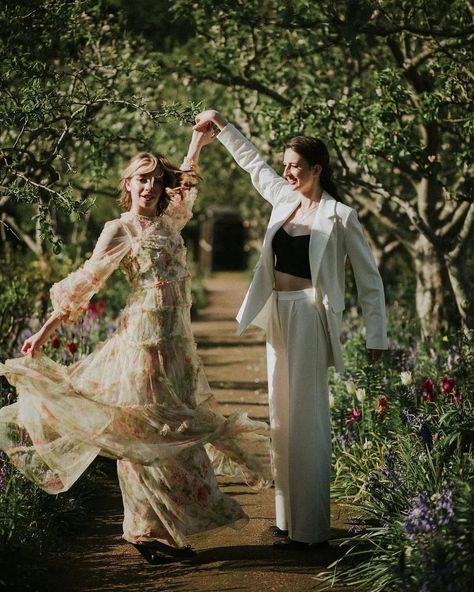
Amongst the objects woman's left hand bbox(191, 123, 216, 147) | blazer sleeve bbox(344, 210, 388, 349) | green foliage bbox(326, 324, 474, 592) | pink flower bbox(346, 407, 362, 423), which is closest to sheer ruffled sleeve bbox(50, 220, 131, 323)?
woman's left hand bbox(191, 123, 216, 147)

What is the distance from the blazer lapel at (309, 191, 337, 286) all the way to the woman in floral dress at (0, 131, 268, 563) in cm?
68

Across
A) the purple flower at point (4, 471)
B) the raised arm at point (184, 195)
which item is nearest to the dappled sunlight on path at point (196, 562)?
the purple flower at point (4, 471)

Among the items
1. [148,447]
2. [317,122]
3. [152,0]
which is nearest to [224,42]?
[152,0]

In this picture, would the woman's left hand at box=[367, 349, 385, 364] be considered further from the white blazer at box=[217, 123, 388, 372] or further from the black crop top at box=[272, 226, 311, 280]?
the black crop top at box=[272, 226, 311, 280]

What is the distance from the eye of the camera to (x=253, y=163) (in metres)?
5.44

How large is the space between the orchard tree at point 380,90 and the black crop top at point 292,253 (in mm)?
2082

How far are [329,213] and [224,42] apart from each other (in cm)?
527

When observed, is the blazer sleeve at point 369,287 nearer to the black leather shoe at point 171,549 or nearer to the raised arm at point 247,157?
the raised arm at point 247,157

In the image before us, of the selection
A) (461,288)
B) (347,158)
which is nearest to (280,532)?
(461,288)

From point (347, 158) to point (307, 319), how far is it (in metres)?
5.52

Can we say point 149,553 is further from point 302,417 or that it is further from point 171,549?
point 302,417

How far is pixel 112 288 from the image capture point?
16.3 meters

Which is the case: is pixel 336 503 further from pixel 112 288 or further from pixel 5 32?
pixel 112 288

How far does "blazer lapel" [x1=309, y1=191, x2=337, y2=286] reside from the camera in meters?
4.85
